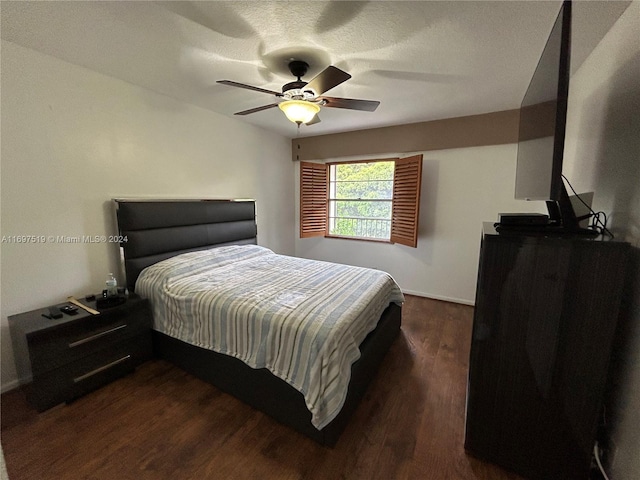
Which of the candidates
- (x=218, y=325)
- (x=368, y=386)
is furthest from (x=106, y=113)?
Answer: (x=368, y=386)

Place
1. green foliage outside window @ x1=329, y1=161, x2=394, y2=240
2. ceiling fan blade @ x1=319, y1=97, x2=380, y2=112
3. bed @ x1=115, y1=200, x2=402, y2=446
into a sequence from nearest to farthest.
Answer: bed @ x1=115, y1=200, x2=402, y2=446 < ceiling fan blade @ x1=319, y1=97, x2=380, y2=112 < green foliage outside window @ x1=329, y1=161, x2=394, y2=240

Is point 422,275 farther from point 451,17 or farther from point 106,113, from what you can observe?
point 106,113

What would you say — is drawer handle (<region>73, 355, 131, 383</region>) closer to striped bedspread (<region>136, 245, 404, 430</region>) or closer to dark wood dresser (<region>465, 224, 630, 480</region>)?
striped bedspread (<region>136, 245, 404, 430</region>)

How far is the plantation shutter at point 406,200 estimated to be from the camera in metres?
3.47

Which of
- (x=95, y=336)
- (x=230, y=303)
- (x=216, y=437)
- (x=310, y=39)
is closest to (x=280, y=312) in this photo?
(x=230, y=303)

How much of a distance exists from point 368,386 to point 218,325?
1.19m

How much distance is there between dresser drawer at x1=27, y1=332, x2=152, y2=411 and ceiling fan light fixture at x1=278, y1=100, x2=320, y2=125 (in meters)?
2.13

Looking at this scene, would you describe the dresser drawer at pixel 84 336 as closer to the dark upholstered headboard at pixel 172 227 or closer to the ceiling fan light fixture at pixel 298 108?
the dark upholstered headboard at pixel 172 227

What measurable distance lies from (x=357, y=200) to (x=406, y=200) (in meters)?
0.91

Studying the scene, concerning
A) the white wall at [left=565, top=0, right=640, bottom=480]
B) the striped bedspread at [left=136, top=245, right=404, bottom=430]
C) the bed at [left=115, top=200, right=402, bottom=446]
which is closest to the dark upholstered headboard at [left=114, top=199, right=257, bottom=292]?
the bed at [left=115, top=200, right=402, bottom=446]

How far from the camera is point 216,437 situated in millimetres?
1572

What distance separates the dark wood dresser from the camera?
1.13 metres

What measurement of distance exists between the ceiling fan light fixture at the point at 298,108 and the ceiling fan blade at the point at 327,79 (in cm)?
10

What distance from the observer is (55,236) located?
204 centimetres
